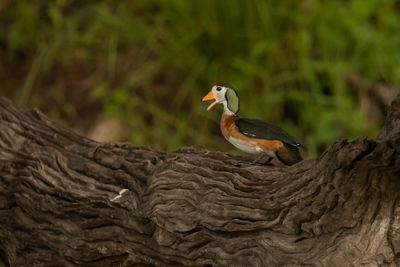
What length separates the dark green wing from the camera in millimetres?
1913

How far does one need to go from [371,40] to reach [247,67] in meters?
0.89

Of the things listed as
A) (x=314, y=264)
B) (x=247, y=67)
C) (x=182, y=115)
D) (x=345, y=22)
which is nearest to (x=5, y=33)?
(x=182, y=115)

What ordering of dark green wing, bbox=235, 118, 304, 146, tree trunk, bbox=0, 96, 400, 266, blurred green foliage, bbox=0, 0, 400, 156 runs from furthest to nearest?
1. blurred green foliage, bbox=0, 0, 400, 156
2. dark green wing, bbox=235, 118, 304, 146
3. tree trunk, bbox=0, 96, 400, 266

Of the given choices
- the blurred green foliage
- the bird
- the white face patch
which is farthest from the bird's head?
the blurred green foliage

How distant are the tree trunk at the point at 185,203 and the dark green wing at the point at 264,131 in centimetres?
8

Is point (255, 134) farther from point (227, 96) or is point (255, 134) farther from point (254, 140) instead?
point (227, 96)

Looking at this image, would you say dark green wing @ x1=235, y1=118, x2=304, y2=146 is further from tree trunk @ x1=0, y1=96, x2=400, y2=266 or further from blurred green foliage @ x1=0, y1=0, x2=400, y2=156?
blurred green foliage @ x1=0, y1=0, x2=400, y2=156

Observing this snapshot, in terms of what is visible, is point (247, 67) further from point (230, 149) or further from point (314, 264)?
point (314, 264)

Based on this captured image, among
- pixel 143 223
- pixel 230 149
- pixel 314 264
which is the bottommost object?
pixel 314 264

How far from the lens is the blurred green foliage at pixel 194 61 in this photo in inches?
164

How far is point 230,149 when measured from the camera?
417 centimetres

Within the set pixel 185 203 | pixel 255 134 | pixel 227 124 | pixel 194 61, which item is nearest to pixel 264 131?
pixel 255 134

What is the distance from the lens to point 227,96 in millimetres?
2014

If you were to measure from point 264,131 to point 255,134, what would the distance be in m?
0.03
